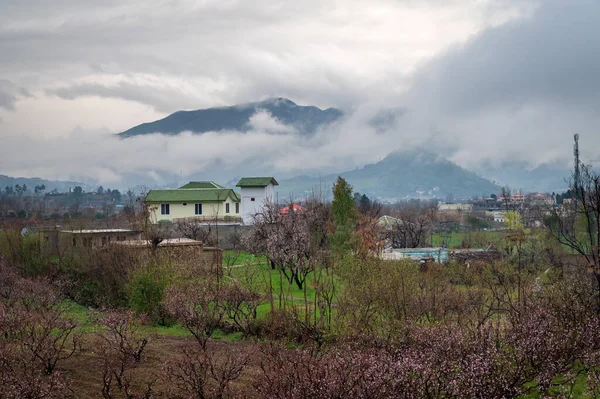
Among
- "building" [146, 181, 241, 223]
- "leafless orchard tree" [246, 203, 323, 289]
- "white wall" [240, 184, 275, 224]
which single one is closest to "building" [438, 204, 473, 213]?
"white wall" [240, 184, 275, 224]

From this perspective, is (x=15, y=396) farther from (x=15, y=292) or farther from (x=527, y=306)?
(x=527, y=306)

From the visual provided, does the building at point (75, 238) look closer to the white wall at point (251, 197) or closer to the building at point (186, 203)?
the building at point (186, 203)

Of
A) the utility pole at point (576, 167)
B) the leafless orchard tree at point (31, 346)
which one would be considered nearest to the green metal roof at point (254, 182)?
the leafless orchard tree at point (31, 346)

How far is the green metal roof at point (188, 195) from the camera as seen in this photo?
5147cm

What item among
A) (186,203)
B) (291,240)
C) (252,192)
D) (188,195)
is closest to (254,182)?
(252,192)

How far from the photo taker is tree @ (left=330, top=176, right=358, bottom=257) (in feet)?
109

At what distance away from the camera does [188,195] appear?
5206 centimetres

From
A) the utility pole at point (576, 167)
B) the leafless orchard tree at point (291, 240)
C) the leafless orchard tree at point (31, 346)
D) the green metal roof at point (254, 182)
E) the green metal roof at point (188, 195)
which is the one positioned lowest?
the leafless orchard tree at point (31, 346)

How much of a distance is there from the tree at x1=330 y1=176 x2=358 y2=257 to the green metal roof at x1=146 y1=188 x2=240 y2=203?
19385 millimetres

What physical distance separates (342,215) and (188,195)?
879 inches

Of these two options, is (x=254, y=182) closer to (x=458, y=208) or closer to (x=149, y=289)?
(x=149, y=289)

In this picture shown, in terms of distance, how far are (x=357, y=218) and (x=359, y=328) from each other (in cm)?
2332

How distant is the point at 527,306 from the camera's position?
515 inches

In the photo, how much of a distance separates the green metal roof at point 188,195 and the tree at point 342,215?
19.4 meters
